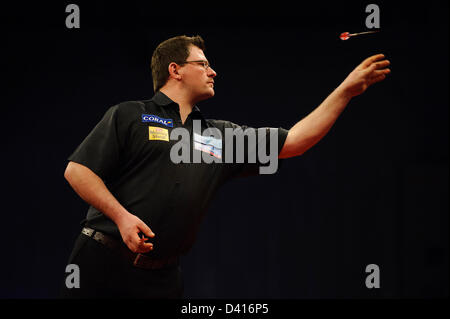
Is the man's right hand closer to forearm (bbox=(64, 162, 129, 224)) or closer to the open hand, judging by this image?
forearm (bbox=(64, 162, 129, 224))

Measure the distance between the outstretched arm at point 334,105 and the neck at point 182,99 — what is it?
1.34 feet

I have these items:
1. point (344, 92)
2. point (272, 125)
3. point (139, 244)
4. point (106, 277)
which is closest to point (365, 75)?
point (344, 92)

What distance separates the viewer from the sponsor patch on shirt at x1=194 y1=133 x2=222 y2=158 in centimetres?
160

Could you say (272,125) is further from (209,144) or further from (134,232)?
(134,232)

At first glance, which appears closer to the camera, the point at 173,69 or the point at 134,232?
the point at 134,232

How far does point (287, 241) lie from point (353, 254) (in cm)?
61

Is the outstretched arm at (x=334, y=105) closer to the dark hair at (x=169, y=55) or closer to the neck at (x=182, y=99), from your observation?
the neck at (x=182, y=99)

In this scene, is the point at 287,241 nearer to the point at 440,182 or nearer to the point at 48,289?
the point at 440,182

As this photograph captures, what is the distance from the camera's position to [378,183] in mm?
3871

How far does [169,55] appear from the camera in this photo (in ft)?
5.70

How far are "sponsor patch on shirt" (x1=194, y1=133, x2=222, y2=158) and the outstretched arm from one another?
0.81 feet
